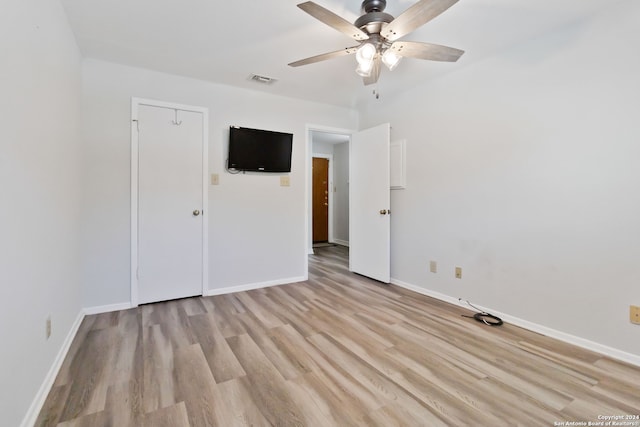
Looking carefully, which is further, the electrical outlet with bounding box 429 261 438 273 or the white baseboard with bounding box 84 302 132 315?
the electrical outlet with bounding box 429 261 438 273

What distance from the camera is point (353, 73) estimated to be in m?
2.99

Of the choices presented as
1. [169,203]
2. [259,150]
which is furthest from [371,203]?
[169,203]

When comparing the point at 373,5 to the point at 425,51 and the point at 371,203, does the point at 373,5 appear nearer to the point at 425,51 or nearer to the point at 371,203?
the point at 425,51

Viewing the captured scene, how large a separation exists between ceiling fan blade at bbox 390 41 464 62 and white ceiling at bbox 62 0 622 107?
247 millimetres

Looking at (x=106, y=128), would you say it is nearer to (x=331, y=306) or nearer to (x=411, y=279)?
(x=331, y=306)

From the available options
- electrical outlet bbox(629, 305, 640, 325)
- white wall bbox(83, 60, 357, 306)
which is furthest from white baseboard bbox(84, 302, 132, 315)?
electrical outlet bbox(629, 305, 640, 325)

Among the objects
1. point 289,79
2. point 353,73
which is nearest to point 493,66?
point 353,73

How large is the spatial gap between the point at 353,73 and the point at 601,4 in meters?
1.88

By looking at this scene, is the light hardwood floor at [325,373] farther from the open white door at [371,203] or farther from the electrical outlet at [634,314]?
the open white door at [371,203]

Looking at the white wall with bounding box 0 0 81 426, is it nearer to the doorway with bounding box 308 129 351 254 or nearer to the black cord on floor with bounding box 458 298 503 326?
the black cord on floor with bounding box 458 298 503 326

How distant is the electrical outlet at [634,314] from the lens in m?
1.90

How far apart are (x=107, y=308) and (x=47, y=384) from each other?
4.26ft

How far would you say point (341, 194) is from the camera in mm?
6742

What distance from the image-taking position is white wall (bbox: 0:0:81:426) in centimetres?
119
